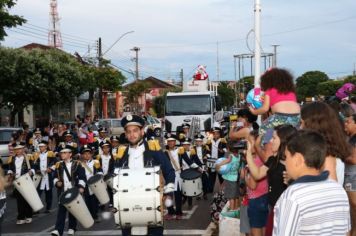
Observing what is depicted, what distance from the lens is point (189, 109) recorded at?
24734 mm

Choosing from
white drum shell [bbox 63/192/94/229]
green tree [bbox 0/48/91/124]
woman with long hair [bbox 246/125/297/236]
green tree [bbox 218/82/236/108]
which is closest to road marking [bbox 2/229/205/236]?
white drum shell [bbox 63/192/94/229]

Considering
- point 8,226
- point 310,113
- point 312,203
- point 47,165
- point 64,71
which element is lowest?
point 8,226

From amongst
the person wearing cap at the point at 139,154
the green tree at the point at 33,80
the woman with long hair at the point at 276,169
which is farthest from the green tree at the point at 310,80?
the woman with long hair at the point at 276,169

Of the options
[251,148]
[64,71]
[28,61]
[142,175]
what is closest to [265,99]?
[251,148]

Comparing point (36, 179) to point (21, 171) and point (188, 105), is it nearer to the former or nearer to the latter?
point (21, 171)

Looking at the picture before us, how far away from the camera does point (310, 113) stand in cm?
429

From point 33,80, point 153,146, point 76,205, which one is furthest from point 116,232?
point 33,80

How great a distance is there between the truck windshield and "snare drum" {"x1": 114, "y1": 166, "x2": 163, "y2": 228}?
61.6 ft

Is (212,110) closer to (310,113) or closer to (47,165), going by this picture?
(47,165)

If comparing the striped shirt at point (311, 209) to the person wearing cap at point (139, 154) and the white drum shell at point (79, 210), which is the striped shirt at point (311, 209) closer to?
the person wearing cap at point (139, 154)

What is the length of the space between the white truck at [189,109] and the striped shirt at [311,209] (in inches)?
827

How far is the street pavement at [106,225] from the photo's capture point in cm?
971

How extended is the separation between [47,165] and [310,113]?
30.6 feet

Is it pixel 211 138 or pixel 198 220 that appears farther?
pixel 211 138
